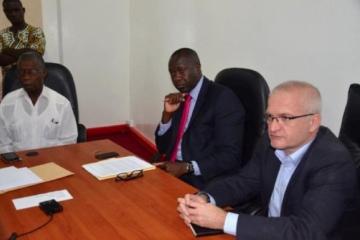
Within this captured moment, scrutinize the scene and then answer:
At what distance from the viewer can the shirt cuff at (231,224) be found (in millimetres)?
1314

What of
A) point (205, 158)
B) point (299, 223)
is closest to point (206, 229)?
point (299, 223)

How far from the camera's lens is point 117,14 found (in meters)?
5.17

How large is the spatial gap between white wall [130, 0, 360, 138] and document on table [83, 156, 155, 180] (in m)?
1.06

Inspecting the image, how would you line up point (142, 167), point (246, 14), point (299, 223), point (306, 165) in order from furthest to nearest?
1. point (246, 14)
2. point (142, 167)
3. point (306, 165)
4. point (299, 223)

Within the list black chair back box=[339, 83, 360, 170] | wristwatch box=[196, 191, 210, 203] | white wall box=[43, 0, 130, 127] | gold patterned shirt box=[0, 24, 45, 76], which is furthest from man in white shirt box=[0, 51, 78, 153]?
white wall box=[43, 0, 130, 127]

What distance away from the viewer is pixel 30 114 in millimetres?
2525

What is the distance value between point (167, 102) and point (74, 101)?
0.80 meters

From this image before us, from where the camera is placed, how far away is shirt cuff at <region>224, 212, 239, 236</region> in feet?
4.31

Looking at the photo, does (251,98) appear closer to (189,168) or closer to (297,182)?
(189,168)

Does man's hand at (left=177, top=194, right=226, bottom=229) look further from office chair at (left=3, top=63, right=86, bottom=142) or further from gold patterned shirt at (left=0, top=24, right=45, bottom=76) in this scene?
gold patterned shirt at (left=0, top=24, right=45, bottom=76)

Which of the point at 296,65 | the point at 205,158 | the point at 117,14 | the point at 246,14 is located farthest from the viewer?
the point at 117,14

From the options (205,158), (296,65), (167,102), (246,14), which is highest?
(246,14)

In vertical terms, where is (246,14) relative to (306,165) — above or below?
above

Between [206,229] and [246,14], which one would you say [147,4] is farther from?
[206,229]
